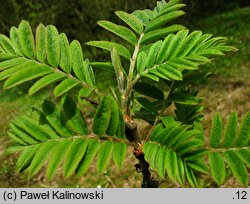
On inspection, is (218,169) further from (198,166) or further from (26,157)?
(26,157)

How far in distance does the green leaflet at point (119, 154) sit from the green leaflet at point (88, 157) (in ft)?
0.14

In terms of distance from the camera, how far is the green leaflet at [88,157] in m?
0.94

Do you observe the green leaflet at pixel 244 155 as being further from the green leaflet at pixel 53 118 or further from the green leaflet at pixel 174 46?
the green leaflet at pixel 53 118

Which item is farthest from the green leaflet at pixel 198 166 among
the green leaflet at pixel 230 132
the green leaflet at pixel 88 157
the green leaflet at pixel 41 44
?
the green leaflet at pixel 41 44

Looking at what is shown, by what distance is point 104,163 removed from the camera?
0.96 metres

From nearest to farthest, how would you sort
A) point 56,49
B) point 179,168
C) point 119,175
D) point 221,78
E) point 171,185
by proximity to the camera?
point 179,168, point 56,49, point 171,185, point 119,175, point 221,78

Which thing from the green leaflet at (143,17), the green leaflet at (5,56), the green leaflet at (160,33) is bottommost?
the green leaflet at (5,56)

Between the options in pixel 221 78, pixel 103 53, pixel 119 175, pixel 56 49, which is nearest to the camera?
pixel 56 49

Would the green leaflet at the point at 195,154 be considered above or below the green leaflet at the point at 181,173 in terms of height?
above

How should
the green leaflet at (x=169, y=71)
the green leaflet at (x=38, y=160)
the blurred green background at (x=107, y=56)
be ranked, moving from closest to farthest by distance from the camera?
the green leaflet at (x=38, y=160) < the green leaflet at (x=169, y=71) < the blurred green background at (x=107, y=56)

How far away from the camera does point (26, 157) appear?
94 cm

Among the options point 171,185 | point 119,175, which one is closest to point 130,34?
point 171,185

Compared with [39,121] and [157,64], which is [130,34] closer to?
[157,64]

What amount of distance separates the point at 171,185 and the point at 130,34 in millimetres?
3102
